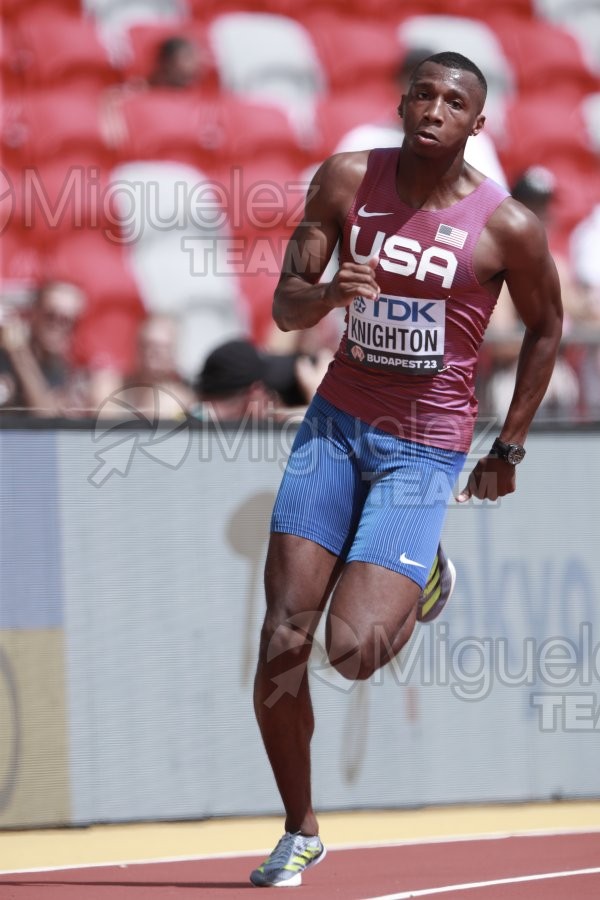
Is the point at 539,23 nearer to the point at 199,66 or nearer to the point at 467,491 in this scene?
the point at 199,66

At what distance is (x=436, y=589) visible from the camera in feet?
16.4

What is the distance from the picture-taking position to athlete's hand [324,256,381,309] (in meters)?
4.16

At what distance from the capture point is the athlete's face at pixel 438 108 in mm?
4406

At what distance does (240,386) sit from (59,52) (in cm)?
453

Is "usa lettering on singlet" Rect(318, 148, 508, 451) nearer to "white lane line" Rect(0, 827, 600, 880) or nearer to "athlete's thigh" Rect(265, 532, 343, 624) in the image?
"athlete's thigh" Rect(265, 532, 343, 624)

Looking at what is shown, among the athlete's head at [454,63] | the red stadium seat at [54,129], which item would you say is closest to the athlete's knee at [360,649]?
the athlete's head at [454,63]

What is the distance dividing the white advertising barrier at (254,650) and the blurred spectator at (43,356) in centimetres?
135

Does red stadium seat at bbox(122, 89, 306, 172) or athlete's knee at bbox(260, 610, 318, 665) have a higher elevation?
red stadium seat at bbox(122, 89, 306, 172)

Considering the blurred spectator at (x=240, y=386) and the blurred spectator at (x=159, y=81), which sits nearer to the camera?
the blurred spectator at (x=240, y=386)

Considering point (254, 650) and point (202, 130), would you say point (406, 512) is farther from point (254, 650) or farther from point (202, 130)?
point (202, 130)

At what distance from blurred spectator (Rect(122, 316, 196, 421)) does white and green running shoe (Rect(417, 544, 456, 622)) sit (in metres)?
2.40

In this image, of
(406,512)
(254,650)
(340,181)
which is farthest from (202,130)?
(406,512)

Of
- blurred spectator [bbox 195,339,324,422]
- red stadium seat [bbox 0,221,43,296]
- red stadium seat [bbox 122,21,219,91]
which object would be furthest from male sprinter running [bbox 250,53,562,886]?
red stadium seat [bbox 122,21,219,91]

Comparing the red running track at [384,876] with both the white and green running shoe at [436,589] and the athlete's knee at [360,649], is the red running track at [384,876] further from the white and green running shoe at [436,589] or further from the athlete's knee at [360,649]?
the white and green running shoe at [436,589]
